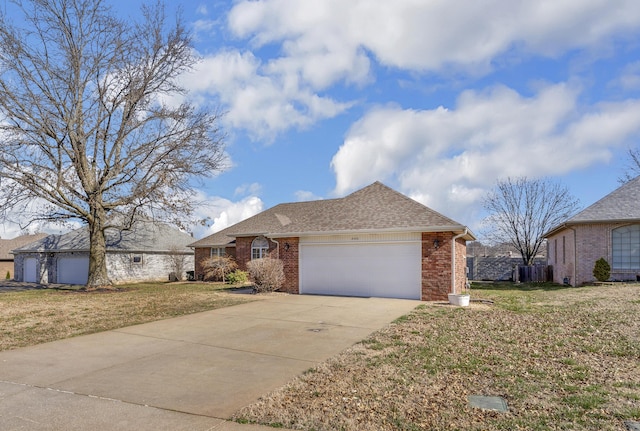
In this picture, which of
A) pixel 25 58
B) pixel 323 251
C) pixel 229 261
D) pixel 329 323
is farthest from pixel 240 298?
pixel 25 58

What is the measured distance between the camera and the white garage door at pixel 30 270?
31867mm

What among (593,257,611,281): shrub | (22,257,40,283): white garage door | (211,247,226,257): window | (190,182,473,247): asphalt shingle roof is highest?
(190,182,473,247): asphalt shingle roof

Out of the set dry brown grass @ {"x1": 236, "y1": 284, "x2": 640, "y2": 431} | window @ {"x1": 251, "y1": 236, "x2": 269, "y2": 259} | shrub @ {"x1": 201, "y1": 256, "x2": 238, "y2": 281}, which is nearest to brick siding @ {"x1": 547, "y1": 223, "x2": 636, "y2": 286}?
dry brown grass @ {"x1": 236, "y1": 284, "x2": 640, "y2": 431}

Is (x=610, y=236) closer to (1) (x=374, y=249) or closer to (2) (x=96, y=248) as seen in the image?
(1) (x=374, y=249)

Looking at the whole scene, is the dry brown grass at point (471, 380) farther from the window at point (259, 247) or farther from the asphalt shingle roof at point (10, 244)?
the asphalt shingle roof at point (10, 244)

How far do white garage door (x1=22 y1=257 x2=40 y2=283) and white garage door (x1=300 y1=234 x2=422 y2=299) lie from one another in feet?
83.0

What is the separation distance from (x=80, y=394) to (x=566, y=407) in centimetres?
584

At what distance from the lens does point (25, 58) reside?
20.6 metres

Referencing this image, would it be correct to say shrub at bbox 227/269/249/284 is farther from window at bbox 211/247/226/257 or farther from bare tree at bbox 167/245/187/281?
bare tree at bbox 167/245/187/281

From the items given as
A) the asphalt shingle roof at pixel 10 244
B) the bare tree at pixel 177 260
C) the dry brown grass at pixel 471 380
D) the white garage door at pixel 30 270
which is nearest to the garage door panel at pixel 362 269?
the dry brown grass at pixel 471 380

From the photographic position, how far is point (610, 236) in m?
19.0

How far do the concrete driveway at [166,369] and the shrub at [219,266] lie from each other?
571 inches

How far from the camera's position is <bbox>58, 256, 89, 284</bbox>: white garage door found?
29.1m

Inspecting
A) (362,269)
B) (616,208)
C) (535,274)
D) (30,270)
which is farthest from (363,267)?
(30,270)
